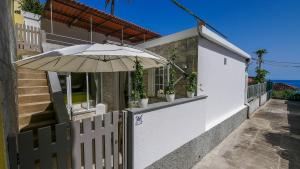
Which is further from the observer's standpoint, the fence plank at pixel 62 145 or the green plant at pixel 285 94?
the green plant at pixel 285 94

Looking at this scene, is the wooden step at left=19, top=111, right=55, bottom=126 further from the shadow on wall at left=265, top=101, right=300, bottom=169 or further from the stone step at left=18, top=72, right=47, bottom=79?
the shadow on wall at left=265, top=101, right=300, bottom=169

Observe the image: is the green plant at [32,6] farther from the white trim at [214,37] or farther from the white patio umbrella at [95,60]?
the white trim at [214,37]

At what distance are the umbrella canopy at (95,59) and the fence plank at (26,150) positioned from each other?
137cm

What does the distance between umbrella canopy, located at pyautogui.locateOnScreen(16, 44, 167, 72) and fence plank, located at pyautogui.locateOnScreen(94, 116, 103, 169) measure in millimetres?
1209

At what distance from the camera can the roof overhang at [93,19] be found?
8.04m

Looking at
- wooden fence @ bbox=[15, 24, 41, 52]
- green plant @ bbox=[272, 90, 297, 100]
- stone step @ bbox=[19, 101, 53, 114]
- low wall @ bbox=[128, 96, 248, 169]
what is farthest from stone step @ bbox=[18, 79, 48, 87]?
green plant @ bbox=[272, 90, 297, 100]

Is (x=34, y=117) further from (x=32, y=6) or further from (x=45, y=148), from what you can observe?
(x=32, y=6)

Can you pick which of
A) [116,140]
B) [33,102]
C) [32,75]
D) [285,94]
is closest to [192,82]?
[116,140]

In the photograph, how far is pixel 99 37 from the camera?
12734 millimetres

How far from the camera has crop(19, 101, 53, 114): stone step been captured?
14.8 ft

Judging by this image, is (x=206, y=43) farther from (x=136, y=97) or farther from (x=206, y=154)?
(x=206, y=154)

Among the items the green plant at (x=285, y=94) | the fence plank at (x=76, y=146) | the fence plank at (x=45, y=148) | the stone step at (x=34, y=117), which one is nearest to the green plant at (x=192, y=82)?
the fence plank at (x=76, y=146)

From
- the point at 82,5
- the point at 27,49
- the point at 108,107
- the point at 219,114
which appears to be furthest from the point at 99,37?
the point at 219,114

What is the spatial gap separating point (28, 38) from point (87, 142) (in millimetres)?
8155
